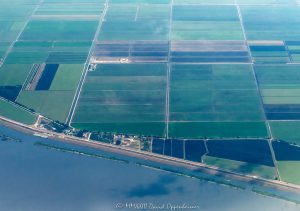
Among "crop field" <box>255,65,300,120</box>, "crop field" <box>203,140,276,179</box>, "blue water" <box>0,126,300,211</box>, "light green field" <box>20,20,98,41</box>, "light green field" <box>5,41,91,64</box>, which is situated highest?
"light green field" <box>20,20,98,41</box>

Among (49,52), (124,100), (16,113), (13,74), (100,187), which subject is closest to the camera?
(100,187)

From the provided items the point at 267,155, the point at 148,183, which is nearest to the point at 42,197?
the point at 148,183

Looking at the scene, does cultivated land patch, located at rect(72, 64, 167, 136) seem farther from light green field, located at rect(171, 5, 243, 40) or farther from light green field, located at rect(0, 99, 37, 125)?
light green field, located at rect(171, 5, 243, 40)

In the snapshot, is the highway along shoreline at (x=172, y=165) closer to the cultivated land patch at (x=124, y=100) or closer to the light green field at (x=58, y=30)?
the cultivated land patch at (x=124, y=100)

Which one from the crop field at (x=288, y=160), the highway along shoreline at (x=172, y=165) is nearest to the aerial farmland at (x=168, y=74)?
the crop field at (x=288, y=160)

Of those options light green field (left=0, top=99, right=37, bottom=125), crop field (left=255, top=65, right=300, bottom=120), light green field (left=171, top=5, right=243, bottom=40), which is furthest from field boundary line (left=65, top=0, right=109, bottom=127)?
crop field (left=255, top=65, right=300, bottom=120)

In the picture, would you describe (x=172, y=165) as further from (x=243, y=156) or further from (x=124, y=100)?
(x=124, y=100)

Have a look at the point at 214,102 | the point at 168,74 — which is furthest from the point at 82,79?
the point at 214,102
